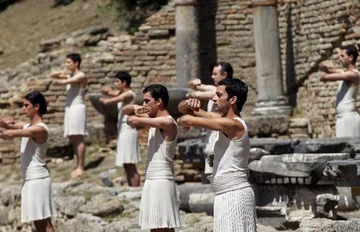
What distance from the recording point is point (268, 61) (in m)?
15.9

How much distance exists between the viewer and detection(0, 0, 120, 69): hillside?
21.0 m

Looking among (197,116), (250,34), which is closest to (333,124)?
(250,34)

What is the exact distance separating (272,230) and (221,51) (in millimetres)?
10637

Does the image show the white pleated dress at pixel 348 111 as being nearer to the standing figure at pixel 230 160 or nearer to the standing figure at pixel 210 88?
the standing figure at pixel 210 88

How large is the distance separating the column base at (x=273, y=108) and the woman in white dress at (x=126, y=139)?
14.6 feet

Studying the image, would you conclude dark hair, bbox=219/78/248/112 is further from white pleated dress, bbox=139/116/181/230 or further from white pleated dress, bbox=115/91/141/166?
white pleated dress, bbox=115/91/141/166

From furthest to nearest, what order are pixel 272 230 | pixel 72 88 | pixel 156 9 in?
1. pixel 156 9
2. pixel 72 88
3. pixel 272 230

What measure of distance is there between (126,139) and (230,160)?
5881mm

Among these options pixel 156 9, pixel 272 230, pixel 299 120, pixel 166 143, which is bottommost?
pixel 272 230

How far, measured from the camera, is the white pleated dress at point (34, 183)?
8625 millimetres

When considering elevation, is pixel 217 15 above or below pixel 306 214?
above

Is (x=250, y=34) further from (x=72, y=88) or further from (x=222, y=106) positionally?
(x=222, y=106)

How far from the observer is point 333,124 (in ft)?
49.3

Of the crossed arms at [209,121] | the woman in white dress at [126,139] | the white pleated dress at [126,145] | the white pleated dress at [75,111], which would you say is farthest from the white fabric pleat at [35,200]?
the white pleated dress at [75,111]
